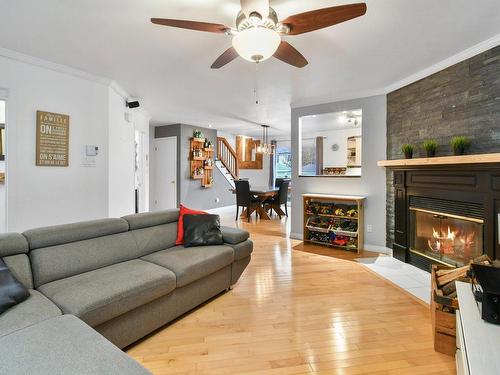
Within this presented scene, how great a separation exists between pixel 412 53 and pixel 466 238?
2.05 meters

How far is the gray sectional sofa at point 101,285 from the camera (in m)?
1.16

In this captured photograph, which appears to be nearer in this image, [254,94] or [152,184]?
[254,94]

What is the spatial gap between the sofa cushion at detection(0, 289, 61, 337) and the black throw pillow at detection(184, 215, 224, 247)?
1.31 m

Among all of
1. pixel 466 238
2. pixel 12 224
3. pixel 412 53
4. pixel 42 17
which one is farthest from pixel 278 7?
pixel 12 224

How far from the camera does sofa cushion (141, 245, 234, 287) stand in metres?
2.20

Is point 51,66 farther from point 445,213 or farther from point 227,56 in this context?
point 445,213

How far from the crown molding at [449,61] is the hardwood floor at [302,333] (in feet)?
8.24

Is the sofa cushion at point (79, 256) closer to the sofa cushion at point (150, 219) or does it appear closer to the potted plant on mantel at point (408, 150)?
the sofa cushion at point (150, 219)

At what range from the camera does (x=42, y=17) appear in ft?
7.22

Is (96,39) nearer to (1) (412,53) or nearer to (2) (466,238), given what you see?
(1) (412,53)

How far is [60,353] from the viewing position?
1.14 m

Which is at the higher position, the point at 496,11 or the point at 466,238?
the point at 496,11

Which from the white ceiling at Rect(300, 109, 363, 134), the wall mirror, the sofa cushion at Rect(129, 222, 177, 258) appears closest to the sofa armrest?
the sofa cushion at Rect(129, 222, 177, 258)

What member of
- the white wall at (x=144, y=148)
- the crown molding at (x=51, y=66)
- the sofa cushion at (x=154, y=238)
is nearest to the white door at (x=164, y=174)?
the white wall at (x=144, y=148)
